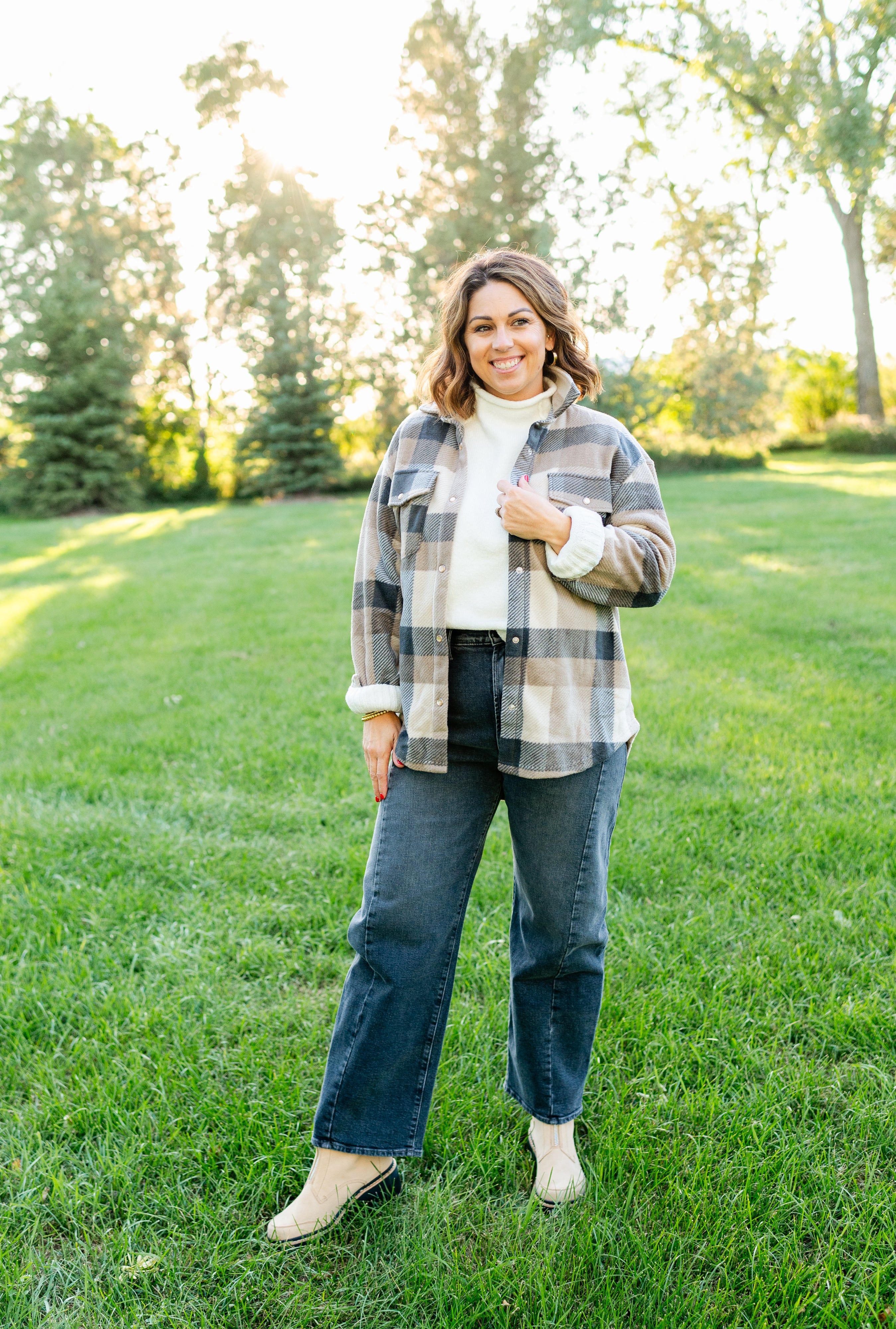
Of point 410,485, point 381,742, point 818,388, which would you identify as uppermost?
point 818,388

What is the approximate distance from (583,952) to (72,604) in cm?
840

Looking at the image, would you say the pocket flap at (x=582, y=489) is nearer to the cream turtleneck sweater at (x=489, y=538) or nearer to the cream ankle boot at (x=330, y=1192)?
the cream turtleneck sweater at (x=489, y=538)

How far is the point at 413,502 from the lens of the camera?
6.36ft

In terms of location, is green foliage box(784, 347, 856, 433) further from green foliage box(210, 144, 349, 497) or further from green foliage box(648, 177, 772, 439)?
green foliage box(210, 144, 349, 497)

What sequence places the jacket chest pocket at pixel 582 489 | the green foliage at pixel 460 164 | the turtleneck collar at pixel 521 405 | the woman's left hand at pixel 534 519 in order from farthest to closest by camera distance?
the green foliage at pixel 460 164 → the turtleneck collar at pixel 521 405 → the jacket chest pocket at pixel 582 489 → the woman's left hand at pixel 534 519

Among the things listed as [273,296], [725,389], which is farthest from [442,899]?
[725,389]

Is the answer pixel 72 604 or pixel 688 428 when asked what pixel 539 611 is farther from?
pixel 688 428

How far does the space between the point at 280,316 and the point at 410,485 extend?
2186 cm

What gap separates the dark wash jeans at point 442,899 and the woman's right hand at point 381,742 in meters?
0.05

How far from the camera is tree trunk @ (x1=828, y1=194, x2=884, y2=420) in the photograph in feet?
76.8

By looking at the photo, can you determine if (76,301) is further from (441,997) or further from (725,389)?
(441,997)

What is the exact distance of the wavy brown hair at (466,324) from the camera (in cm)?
195

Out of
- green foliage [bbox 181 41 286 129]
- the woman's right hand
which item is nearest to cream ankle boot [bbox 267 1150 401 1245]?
Result: the woman's right hand

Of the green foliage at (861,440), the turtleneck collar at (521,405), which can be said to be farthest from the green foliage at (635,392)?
the turtleneck collar at (521,405)
